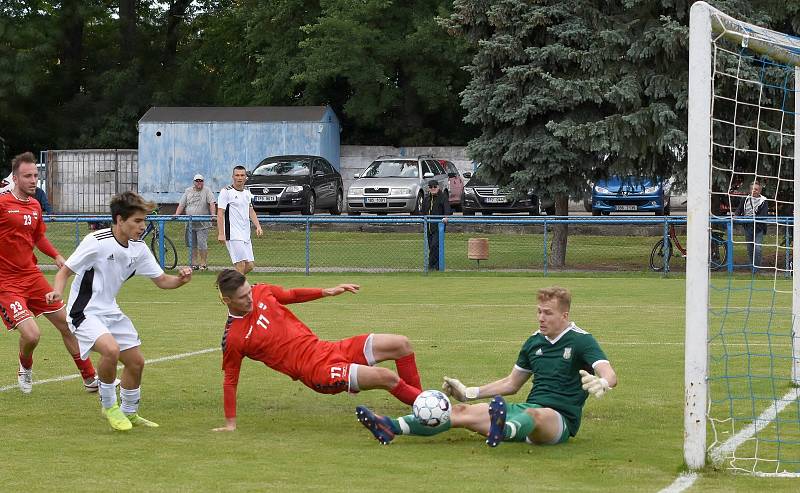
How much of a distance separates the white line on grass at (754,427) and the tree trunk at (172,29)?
45.8m

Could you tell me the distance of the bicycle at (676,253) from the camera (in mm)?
23578

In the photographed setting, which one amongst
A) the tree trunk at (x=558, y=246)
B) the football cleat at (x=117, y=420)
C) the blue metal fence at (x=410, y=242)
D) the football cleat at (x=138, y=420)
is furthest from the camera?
the tree trunk at (x=558, y=246)

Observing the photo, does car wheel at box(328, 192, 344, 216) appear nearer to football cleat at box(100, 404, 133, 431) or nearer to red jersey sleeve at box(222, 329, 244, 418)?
football cleat at box(100, 404, 133, 431)

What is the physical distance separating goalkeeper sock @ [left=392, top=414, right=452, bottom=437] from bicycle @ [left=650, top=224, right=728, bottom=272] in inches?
632

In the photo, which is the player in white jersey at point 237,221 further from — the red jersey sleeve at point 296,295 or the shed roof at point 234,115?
the shed roof at point 234,115

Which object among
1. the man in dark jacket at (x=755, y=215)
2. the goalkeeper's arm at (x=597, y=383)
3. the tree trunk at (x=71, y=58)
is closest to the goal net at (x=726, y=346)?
the goalkeeper's arm at (x=597, y=383)

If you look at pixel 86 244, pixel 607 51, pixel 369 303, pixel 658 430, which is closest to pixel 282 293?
pixel 86 244

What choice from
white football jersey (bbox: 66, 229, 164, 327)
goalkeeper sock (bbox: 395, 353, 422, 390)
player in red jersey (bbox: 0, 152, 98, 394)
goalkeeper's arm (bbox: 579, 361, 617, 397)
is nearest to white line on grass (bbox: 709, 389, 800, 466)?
goalkeeper's arm (bbox: 579, 361, 617, 397)

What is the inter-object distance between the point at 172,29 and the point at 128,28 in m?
1.86

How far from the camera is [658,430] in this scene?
8.64 metres

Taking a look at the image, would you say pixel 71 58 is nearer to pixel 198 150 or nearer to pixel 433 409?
pixel 198 150

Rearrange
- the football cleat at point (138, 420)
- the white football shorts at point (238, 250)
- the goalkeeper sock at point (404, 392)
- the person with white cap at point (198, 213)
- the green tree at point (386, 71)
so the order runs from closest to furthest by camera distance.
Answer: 1. the goalkeeper sock at point (404, 392)
2. the football cleat at point (138, 420)
3. the white football shorts at point (238, 250)
4. the person with white cap at point (198, 213)
5. the green tree at point (386, 71)

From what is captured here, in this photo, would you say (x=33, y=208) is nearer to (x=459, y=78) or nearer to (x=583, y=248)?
(x=583, y=248)

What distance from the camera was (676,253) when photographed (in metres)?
25.5
